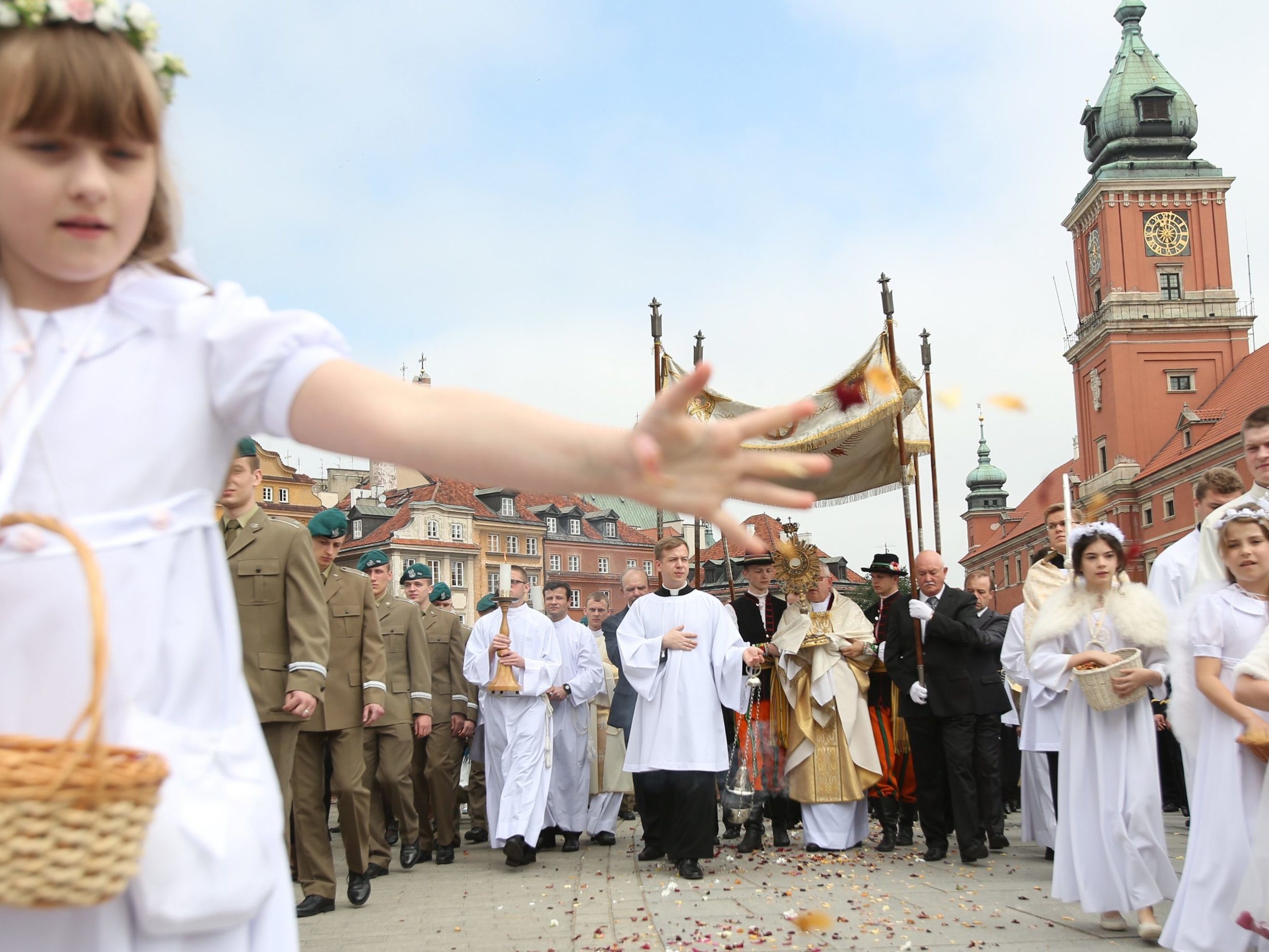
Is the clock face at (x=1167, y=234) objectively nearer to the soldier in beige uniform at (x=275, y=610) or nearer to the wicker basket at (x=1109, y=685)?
the wicker basket at (x=1109, y=685)

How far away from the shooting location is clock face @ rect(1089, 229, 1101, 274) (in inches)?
2960

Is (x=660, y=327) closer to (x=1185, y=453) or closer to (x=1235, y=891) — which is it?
(x=1235, y=891)

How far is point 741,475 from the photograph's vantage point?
4.99ft

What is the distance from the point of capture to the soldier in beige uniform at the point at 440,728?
11141 millimetres

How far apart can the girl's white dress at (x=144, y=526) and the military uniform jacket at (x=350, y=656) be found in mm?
6467

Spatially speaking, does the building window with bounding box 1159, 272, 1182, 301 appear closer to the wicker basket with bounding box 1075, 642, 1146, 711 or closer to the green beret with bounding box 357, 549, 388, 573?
the green beret with bounding box 357, 549, 388, 573

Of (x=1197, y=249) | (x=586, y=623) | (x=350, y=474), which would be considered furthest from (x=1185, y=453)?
(x=586, y=623)

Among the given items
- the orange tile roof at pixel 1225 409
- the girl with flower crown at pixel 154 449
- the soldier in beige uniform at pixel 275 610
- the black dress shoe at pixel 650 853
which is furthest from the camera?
the orange tile roof at pixel 1225 409

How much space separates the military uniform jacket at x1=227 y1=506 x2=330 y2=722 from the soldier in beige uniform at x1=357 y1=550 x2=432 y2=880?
2345 mm

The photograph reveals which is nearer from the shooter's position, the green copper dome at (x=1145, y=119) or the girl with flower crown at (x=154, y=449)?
the girl with flower crown at (x=154, y=449)

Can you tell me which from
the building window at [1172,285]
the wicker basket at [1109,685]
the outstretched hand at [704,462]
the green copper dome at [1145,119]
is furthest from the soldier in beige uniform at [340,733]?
the green copper dome at [1145,119]

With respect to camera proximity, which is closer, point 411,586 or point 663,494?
point 663,494

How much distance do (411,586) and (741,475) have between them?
11.6 meters

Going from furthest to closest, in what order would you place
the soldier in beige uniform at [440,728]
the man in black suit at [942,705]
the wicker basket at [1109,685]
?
1. the soldier in beige uniform at [440,728]
2. the man in black suit at [942,705]
3. the wicker basket at [1109,685]
